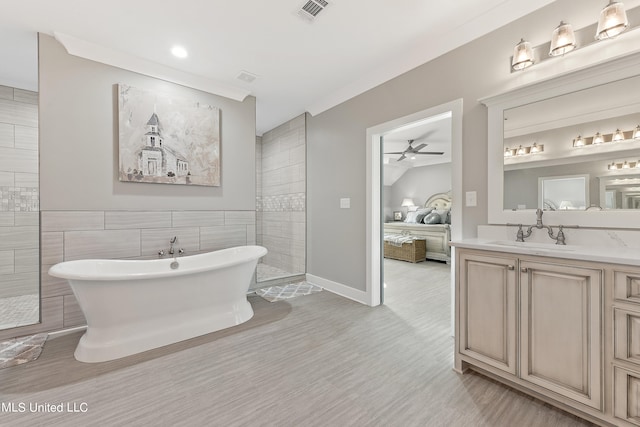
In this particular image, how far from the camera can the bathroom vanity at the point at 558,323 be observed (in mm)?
1226

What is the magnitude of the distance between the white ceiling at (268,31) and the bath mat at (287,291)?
2.65 meters

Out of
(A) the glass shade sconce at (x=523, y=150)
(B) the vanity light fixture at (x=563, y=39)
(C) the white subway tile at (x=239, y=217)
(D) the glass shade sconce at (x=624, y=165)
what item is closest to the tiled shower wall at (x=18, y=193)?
(C) the white subway tile at (x=239, y=217)

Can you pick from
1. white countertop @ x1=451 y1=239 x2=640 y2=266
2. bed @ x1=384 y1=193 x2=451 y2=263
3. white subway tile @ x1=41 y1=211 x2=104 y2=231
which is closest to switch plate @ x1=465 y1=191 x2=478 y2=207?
white countertop @ x1=451 y1=239 x2=640 y2=266

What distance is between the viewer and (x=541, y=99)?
1.83 metres

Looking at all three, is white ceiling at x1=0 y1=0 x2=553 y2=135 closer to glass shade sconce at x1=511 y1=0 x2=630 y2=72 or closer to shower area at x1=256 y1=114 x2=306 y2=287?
glass shade sconce at x1=511 y1=0 x2=630 y2=72

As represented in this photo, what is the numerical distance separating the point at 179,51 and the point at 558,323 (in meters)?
3.60

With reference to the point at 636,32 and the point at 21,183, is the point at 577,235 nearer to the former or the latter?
the point at 636,32

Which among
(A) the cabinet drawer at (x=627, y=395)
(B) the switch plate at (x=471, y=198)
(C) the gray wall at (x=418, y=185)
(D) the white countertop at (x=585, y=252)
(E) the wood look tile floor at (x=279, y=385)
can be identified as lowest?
(E) the wood look tile floor at (x=279, y=385)

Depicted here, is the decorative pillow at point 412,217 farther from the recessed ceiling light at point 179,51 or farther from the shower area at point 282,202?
the recessed ceiling light at point 179,51

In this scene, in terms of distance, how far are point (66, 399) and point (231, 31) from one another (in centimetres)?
287

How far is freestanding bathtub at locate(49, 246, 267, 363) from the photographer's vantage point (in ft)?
6.43

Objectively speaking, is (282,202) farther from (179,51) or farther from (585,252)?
(585,252)

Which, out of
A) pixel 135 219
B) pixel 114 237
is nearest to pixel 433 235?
pixel 135 219

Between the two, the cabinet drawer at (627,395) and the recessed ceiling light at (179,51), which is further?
the recessed ceiling light at (179,51)
